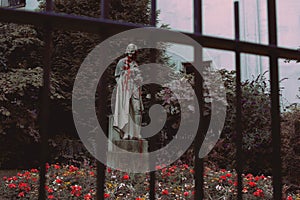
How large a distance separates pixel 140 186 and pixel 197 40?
3.25 m

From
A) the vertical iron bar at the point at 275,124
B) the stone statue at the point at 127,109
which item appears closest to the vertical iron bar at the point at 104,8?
the vertical iron bar at the point at 275,124

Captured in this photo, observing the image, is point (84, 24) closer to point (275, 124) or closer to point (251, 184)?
point (275, 124)

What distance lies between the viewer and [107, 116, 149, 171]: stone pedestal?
15.0 ft

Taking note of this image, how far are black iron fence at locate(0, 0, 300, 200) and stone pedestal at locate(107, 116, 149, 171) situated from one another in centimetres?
364

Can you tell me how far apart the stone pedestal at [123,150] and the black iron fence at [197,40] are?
3635 millimetres

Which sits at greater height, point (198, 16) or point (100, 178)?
point (198, 16)

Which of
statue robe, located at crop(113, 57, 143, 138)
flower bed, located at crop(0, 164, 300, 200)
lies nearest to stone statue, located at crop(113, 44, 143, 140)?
statue robe, located at crop(113, 57, 143, 138)

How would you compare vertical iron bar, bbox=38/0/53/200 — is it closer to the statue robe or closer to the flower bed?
the flower bed

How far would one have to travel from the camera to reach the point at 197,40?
30.7 inches

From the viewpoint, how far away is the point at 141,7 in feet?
35.5

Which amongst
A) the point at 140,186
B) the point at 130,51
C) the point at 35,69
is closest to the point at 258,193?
the point at 140,186

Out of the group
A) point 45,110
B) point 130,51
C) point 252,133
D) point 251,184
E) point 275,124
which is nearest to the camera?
point 45,110

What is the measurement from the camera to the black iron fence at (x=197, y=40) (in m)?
0.68

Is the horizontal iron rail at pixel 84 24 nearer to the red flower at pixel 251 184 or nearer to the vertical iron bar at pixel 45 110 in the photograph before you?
the vertical iron bar at pixel 45 110
